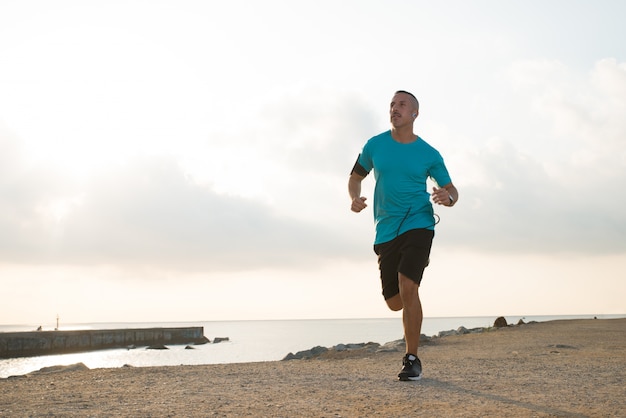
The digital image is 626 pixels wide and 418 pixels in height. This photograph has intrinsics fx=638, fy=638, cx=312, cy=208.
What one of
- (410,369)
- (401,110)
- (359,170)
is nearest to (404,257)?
(410,369)

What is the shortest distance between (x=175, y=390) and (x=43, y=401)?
2.97ft

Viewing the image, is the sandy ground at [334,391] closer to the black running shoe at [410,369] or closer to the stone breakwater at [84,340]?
the black running shoe at [410,369]

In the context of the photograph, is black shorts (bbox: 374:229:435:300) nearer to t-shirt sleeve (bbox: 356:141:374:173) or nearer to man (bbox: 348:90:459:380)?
man (bbox: 348:90:459:380)

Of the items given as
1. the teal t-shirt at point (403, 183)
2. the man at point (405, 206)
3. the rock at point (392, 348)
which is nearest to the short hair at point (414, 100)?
the man at point (405, 206)

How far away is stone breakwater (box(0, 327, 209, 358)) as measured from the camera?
4909 cm

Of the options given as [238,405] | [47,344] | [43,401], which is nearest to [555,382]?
[238,405]

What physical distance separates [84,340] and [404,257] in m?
58.6

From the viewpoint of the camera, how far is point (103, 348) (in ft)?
199

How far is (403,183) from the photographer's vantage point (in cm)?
547

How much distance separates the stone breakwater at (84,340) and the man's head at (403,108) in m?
49.7

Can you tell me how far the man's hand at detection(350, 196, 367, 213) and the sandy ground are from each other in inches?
56.2

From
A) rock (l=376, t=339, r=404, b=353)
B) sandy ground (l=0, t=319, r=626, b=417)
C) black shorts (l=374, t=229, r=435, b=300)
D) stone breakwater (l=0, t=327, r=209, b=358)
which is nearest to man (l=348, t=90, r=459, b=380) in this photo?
black shorts (l=374, t=229, r=435, b=300)

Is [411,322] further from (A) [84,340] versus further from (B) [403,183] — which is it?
(A) [84,340]

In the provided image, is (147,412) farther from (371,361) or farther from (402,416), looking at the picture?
(371,361)
